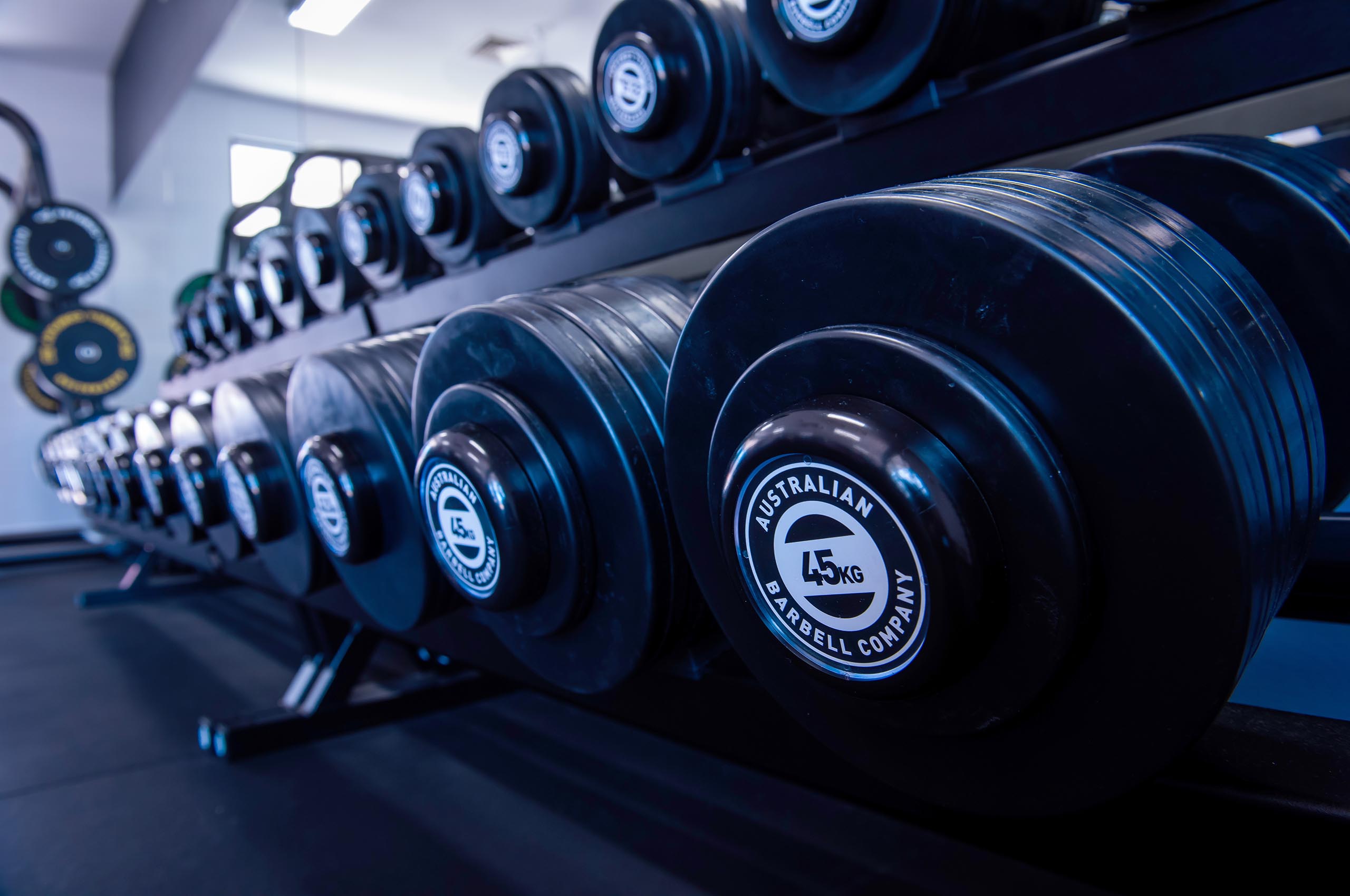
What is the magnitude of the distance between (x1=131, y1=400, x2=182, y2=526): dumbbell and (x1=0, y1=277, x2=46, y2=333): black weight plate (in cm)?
342

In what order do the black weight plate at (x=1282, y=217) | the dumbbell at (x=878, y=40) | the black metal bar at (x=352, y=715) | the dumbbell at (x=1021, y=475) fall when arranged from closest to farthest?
1. the dumbbell at (x=1021, y=475)
2. the black weight plate at (x=1282, y=217)
3. the dumbbell at (x=878, y=40)
4. the black metal bar at (x=352, y=715)

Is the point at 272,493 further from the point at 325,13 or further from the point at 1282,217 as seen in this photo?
the point at 325,13

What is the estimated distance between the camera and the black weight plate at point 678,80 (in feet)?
3.43

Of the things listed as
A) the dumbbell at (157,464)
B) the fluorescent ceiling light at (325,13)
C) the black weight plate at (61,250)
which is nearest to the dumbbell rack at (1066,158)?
the dumbbell at (157,464)

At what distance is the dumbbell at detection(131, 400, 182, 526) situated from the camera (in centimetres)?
186

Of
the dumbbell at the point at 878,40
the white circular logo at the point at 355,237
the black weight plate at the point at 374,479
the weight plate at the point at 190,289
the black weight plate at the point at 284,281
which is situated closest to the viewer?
the dumbbell at the point at 878,40

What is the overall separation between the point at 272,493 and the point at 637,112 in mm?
765

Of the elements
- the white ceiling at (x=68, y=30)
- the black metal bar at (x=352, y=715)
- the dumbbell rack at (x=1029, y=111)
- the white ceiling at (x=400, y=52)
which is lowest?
the black metal bar at (x=352, y=715)

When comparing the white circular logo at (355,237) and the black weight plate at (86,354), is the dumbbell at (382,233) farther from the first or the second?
the black weight plate at (86,354)

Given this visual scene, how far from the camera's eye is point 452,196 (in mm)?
1513

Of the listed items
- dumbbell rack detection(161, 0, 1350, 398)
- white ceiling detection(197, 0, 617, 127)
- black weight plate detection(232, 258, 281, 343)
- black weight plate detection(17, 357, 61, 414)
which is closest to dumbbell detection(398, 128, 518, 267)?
dumbbell rack detection(161, 0, 1350, 398)

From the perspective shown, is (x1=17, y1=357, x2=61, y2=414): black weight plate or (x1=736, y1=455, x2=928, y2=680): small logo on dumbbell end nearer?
(x1=736, y1=455, x2=928, y2=680): small logo on dumbbell end

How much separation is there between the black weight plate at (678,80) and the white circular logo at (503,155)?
213 mm

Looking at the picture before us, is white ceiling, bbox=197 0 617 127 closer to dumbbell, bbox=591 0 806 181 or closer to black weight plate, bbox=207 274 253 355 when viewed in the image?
black weight plate, bbox=207 274 253 355
